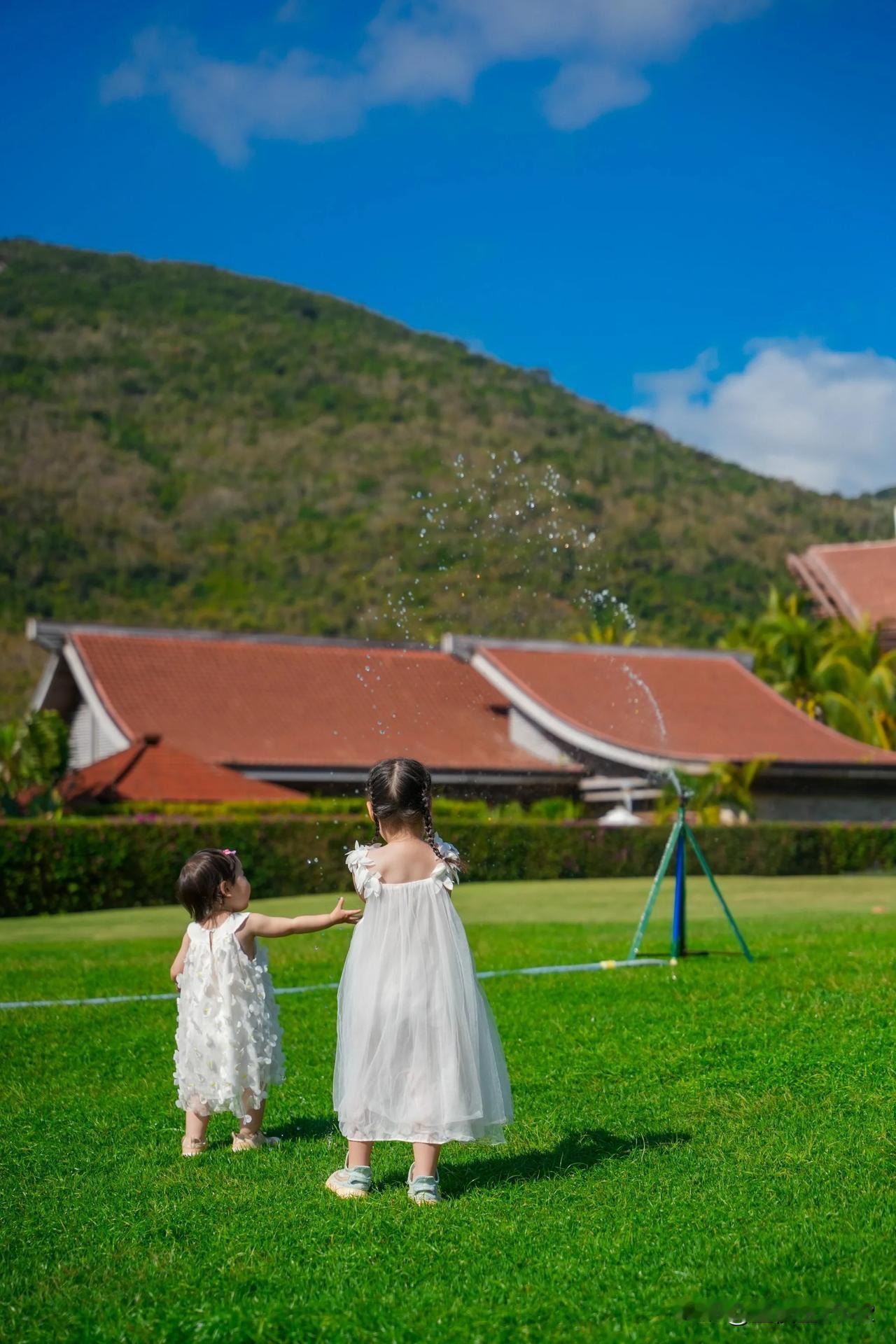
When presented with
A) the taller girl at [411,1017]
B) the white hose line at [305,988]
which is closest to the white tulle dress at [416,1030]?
the taller girl at [411,1017]

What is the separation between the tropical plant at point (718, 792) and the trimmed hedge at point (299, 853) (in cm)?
302

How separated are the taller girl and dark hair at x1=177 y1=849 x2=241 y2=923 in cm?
106

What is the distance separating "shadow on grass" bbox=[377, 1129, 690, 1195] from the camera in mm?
5918

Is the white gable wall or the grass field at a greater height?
the white gable wall

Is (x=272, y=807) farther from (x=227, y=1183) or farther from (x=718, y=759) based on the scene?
(x=227, y=1183)

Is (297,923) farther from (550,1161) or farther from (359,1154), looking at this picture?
(550,1161)

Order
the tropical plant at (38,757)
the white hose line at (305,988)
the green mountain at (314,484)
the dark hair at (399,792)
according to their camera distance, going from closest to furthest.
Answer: the dark hair at (399,792) < the white hose line at (305,988) < the tropical plant at (38,757) < the green mountain at (314,484)

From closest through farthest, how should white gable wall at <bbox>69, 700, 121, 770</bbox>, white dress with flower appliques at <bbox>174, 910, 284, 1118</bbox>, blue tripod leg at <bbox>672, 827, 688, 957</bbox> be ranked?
white dress with flower appliques at <bbox>174, 910, 284, 1118</bbox>
blue tripod leg at <bbox>672, 827, 688, 957</bbox>
white gable wall at <bbox>69, 700, 121, 770</bbox>

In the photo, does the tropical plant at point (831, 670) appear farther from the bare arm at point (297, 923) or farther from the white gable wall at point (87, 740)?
the bare arm at point (297, 923)

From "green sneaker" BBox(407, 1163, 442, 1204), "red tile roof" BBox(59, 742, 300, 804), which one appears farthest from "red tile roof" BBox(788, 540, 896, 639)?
"green sneaker" BBox(407, 1163, 442, 1204)

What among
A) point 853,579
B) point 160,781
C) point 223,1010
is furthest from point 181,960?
point 853,579

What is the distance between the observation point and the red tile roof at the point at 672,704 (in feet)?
113

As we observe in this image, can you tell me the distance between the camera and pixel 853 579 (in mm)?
49969

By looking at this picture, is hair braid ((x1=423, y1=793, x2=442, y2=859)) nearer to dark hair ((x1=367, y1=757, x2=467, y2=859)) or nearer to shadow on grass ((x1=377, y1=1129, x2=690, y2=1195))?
dark hair ((x1=367, y1=757, x2=467, y2=859))
